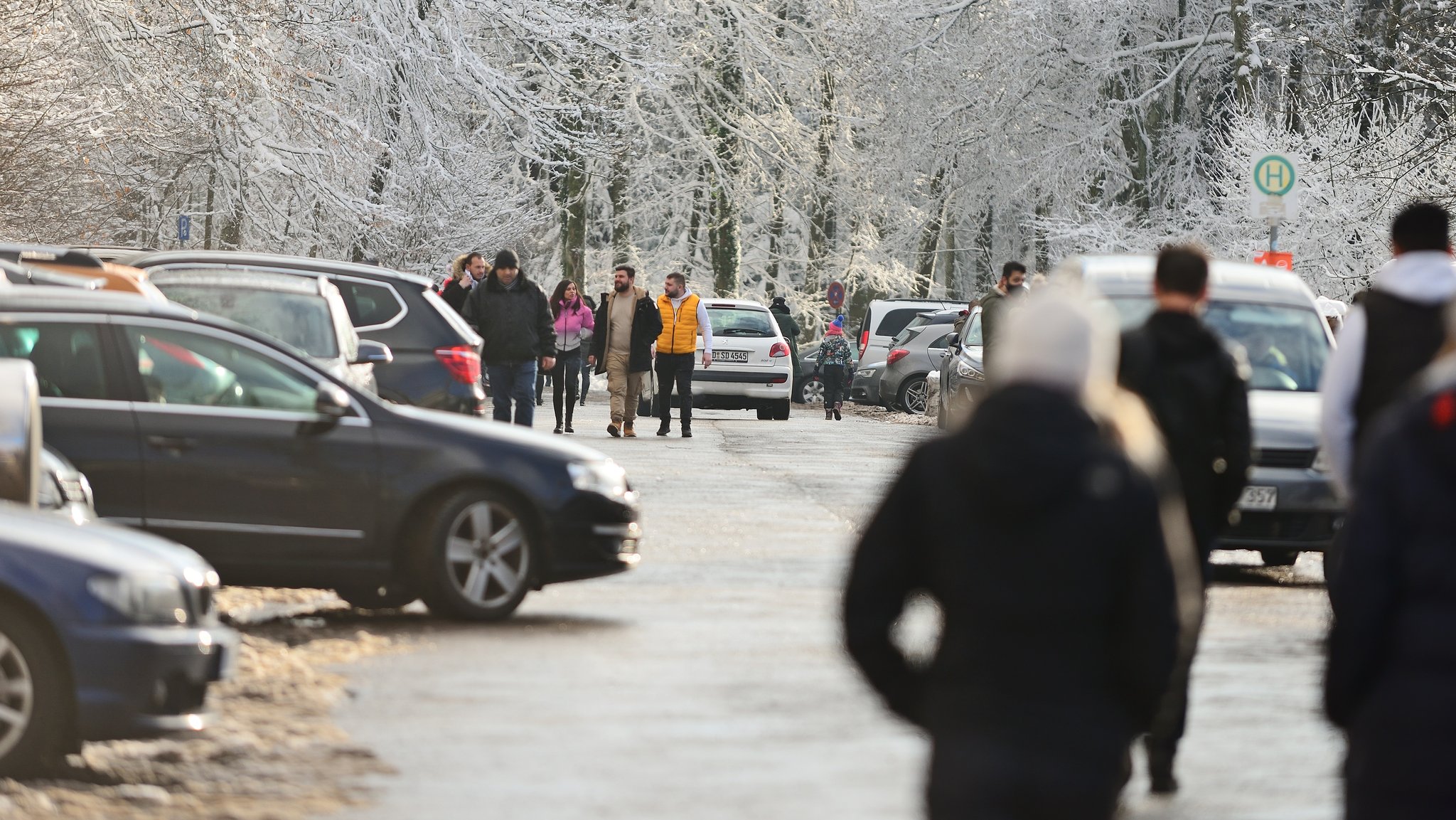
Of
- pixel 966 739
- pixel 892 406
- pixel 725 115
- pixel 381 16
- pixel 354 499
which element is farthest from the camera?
pixel 725 115

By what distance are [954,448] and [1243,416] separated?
12.3 ft

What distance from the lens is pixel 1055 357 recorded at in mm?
3924

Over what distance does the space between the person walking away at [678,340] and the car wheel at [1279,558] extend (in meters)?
11.4

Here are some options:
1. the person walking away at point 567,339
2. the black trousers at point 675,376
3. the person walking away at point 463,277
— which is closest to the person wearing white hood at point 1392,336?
the person walking away at point 463,277

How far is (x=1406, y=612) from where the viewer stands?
3859mm

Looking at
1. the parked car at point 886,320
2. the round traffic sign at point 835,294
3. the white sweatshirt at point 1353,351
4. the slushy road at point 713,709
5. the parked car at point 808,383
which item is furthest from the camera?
the round traffic sign at point 835,294

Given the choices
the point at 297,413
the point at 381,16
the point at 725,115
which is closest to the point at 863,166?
the point at 725,115

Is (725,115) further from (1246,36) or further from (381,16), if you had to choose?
(381,16)

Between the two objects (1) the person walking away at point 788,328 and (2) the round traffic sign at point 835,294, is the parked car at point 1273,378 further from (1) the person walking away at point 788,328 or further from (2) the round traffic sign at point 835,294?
(2) the round traffic sign at point 835,294

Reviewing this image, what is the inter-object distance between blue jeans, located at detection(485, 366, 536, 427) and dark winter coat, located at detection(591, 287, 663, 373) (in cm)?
470

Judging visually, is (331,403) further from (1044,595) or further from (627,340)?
(627,340)

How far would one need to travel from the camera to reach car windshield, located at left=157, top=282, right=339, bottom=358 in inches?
610

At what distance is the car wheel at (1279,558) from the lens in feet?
52.3

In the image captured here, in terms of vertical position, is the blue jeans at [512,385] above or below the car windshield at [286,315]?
below
